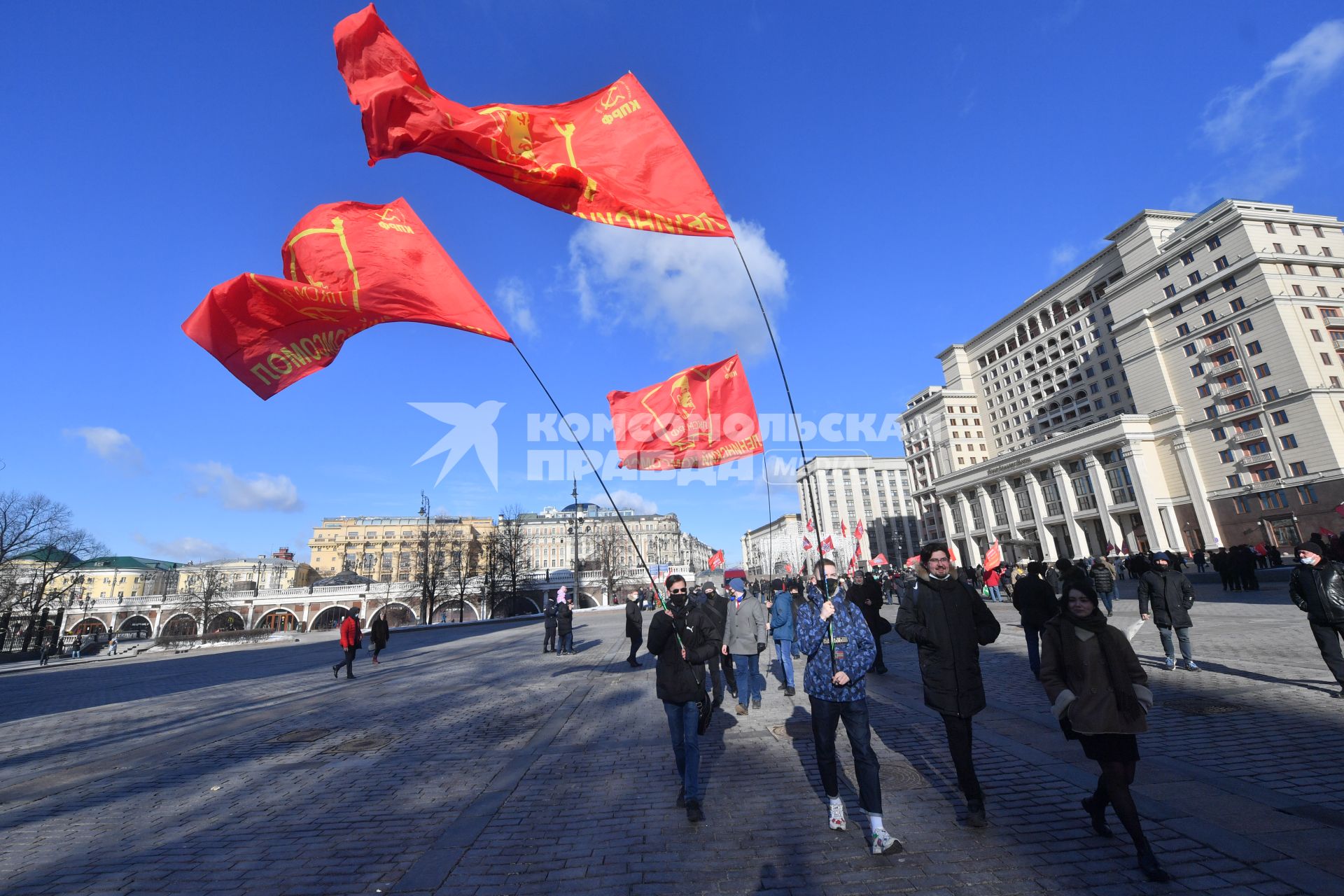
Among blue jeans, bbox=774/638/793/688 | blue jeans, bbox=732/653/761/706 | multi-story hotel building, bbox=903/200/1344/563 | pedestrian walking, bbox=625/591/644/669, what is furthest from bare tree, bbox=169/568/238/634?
multi-story hotel building, bbox=903/200/1344/563

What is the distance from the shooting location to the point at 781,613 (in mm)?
10516

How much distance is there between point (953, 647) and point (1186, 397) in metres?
67.4

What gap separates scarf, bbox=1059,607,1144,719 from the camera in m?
3.85

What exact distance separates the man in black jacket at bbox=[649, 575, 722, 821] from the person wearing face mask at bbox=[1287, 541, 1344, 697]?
7435 millimetres

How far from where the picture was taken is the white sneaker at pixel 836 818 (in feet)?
14.7

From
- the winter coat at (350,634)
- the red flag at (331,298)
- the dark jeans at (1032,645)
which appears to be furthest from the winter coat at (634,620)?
the red flag at (331,298)

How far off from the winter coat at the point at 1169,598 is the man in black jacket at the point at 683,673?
8391 millimetres

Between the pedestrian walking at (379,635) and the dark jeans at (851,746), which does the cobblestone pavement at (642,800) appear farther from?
the pedestrian walking at (379,635)

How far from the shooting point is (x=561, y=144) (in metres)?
7.07

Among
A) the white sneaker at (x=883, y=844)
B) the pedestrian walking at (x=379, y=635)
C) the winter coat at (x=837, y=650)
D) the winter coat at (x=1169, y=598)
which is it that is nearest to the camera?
the white sneaker at (x=883, y=844)

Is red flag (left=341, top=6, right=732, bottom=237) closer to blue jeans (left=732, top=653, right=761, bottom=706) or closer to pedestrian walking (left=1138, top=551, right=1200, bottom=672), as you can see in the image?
blue jeans (left=732, top=653, right=761, bottom=706)

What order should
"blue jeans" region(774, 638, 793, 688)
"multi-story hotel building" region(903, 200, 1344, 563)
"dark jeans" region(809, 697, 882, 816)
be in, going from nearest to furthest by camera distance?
1. "dark jeans" region(809, 697, 882, 816)
2. "blue jeans" region(774, 638, 793, 688)
3. "multi-story hotel building" region(903, 200, 1344, 563)

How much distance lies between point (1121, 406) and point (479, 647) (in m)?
78.5

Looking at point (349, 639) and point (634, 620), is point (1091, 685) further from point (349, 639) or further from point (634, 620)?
point (349, 639)
